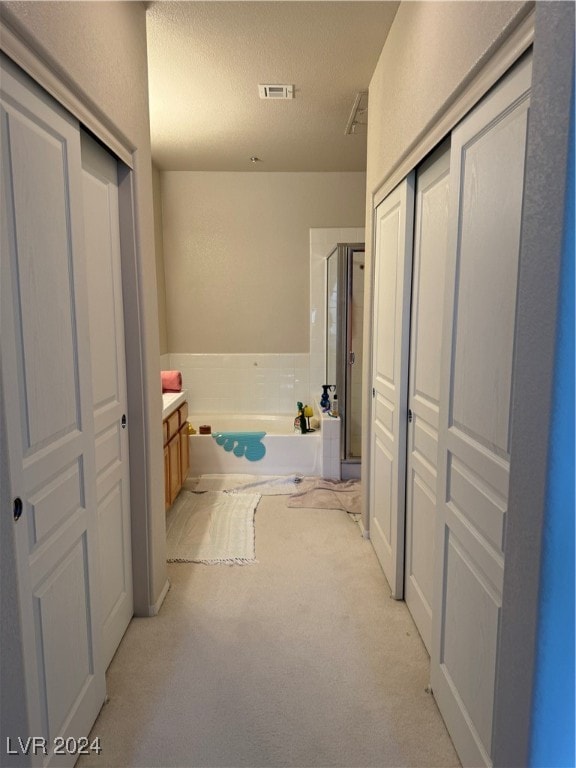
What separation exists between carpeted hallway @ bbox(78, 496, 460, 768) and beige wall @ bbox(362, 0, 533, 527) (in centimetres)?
100

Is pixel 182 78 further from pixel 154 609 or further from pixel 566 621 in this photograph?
pixel 566 621

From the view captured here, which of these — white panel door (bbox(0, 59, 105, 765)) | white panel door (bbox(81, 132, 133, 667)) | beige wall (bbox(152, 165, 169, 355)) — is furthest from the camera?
beige wall (bbox(152, 165, 169, 355))

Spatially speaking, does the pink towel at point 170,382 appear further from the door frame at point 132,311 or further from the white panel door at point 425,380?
the white panel door at point 425,380

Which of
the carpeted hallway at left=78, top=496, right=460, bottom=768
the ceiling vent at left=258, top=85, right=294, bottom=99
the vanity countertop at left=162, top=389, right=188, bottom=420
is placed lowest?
the carpeted hallway at left=78, top=496, right=460, bottom=768

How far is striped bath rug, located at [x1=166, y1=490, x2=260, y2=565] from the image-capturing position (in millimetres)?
2773

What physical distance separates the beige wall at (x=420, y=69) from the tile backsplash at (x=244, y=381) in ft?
6.39

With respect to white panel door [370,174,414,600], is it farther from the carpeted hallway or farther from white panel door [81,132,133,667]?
white panel door [81,132,133,667]

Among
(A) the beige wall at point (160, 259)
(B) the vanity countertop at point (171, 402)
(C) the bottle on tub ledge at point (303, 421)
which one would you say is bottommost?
(C) the bottle on tub ledge at point (303, 421)

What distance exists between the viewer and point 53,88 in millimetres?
1306

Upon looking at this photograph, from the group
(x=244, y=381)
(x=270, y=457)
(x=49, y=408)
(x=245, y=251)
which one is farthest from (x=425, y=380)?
(x=245, y=251)

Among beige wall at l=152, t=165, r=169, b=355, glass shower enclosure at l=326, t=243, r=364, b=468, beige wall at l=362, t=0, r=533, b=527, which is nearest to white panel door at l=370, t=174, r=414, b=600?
beige wall at l=362, t=0, r=533, b=527

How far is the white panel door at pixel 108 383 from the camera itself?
68.4 inches

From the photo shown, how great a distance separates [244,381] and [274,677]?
325 centimetres

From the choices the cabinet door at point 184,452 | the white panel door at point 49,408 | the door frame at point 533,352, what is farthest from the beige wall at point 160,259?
the door frame at point 533,352
